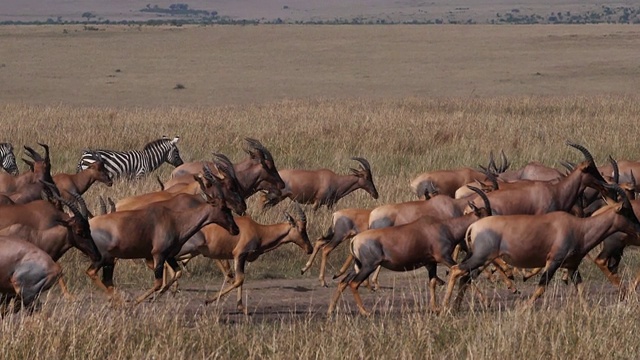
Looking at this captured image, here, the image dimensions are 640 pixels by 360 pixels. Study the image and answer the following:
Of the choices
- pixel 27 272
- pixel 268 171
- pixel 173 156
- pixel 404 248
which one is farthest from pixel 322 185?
pixel 27 272

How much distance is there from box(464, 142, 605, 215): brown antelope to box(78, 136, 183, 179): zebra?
816 centimetres

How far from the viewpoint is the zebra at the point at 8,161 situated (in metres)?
18.2

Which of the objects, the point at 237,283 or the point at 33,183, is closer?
the point at 237,283

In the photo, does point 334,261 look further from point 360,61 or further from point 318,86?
point 360,61

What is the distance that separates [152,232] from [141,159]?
9185 millimetres

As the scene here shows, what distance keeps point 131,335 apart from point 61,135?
14.8 meters

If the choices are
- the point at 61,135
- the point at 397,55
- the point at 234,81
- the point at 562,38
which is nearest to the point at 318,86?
the point at 234,81

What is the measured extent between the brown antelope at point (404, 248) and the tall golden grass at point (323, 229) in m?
0.28

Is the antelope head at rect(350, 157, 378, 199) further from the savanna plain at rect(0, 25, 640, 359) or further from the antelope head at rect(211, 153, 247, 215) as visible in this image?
the antelope head at rect(211, 153, 247, 215)

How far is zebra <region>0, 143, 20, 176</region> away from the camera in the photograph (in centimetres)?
1822

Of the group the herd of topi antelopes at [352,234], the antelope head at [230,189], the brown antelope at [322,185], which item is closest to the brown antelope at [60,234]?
the herd of topi antelopes at [352,234]

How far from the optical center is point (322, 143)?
21891mm

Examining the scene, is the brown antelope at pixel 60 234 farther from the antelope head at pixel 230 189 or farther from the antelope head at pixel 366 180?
the antelope head at pixel 366 180

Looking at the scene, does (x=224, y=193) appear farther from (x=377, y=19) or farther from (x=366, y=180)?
(x=377, y=19)
